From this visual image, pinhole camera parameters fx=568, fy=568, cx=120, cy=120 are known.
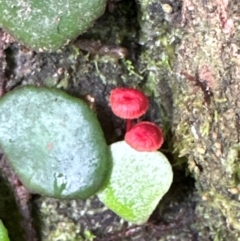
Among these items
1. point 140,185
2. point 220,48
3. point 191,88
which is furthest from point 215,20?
point 140,185

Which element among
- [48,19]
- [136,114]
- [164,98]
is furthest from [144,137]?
[48,19]

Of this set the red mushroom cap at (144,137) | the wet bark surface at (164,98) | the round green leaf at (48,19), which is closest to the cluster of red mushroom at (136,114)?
the red mushroom cap at (144,137)

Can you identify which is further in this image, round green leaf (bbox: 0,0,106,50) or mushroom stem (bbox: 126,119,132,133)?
mushroom stem (bbox: 126,119,132,133)

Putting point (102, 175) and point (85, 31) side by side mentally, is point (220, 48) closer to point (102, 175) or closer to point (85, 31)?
point (85, 31)

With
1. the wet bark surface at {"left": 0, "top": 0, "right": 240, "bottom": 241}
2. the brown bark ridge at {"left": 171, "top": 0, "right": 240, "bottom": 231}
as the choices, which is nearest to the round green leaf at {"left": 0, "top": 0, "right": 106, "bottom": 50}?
the wet bark surface at {"left": 0, "top": 0, "right": 240, "bottom": 241}

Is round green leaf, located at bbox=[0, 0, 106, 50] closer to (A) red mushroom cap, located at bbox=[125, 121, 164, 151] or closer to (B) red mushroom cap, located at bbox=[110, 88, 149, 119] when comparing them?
(B) red mushroom cap, located at bbox=[110, 88, 149, 119]

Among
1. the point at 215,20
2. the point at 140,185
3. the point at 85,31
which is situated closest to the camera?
the point at 215,20

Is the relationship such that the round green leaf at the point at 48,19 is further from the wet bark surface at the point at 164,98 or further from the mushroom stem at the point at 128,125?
the mushroom stem at the point at 128,125

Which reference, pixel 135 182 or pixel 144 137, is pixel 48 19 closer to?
pixel 144 137
